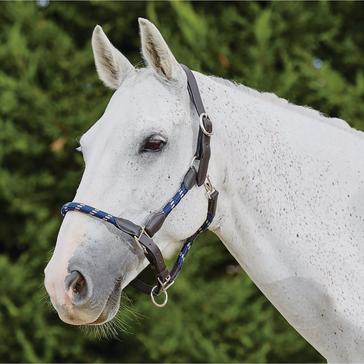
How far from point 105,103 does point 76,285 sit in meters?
3.34

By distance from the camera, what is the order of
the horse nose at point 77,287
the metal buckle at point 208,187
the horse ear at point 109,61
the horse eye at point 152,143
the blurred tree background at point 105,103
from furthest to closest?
the blurred tree background at point 105,103 < the horse ear at point 109,61 < the metal buckle at point 208,187 < the horse eye at point 152,143 < the horse nose at point 77,287

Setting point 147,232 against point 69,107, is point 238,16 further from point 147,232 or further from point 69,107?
point 147,232

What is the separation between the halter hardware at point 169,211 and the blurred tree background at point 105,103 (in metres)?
2.58

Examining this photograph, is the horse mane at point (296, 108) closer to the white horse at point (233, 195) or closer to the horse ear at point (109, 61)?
the white horse at point (233, 195)

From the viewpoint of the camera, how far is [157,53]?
225cm

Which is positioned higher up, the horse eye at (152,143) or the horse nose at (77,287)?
the horse eye at (152,143)

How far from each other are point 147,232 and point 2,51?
3.60 metres

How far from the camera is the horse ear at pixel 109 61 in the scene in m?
2.40

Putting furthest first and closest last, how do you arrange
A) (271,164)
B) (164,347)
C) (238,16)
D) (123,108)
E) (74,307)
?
(238,16), (164,347), (271,164), (123,108), (74,307)

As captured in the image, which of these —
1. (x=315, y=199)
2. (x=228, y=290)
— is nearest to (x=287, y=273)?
(x=315, y=199)

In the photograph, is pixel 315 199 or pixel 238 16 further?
pixel 238 16

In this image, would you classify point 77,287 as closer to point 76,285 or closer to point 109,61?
point 76,285

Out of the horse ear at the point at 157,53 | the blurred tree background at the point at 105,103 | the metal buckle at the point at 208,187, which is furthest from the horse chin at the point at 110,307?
the blurred tree background at the point at 105,103

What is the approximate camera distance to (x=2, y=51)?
209 inches
